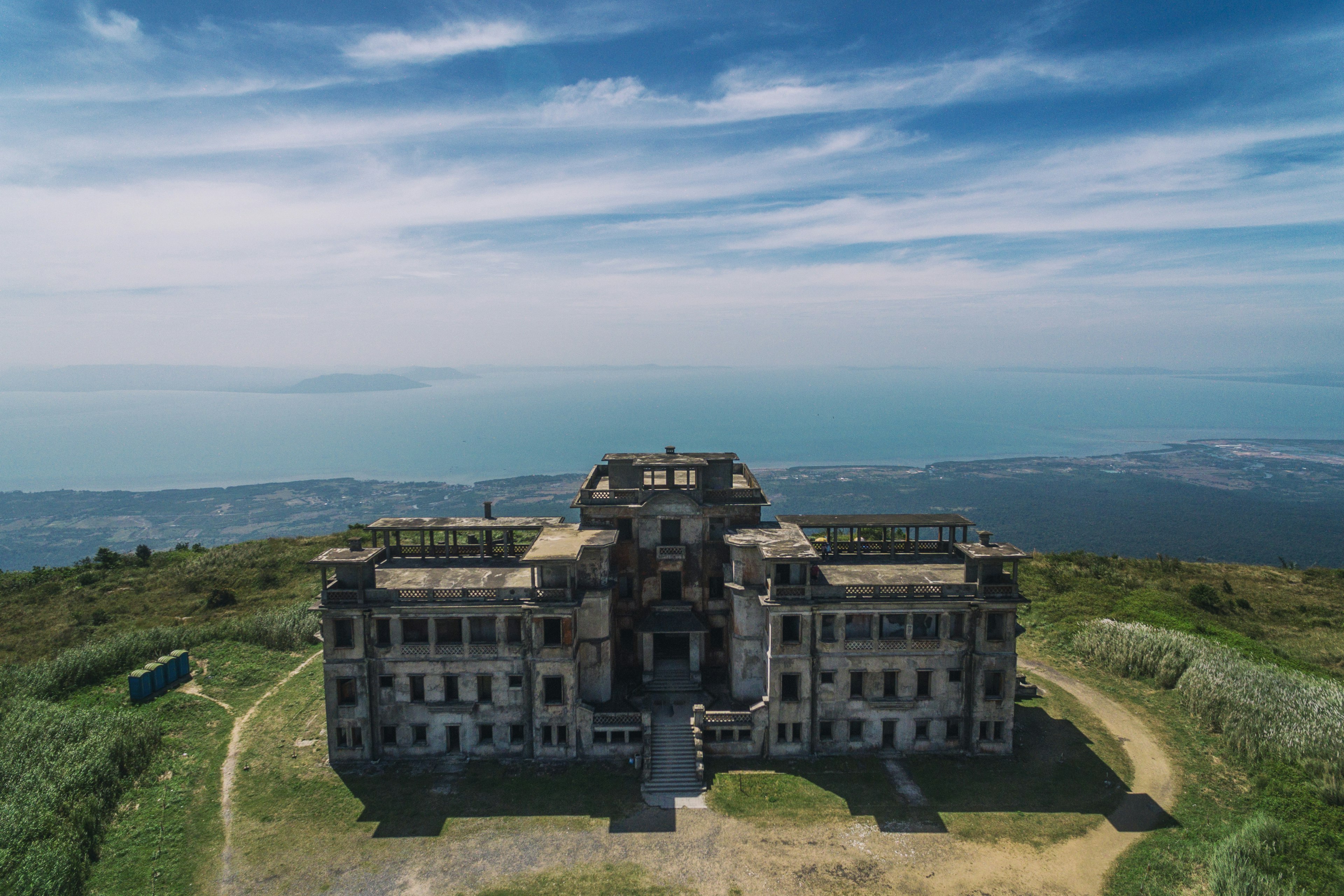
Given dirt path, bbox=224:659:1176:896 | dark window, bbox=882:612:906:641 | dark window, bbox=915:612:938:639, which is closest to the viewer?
dirt path, bbox=224:659:1176:896

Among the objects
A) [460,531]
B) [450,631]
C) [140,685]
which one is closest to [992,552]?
[450,631]

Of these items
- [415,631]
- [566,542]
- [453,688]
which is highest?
[566,542]

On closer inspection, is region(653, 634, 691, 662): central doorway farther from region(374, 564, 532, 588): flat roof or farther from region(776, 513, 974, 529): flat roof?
region(776, 513, 974, 529): flat roof

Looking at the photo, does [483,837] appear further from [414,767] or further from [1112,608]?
[1112,608]

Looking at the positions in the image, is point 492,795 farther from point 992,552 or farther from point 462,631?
point 992,552

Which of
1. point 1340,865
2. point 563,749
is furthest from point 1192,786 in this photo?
point 563,749

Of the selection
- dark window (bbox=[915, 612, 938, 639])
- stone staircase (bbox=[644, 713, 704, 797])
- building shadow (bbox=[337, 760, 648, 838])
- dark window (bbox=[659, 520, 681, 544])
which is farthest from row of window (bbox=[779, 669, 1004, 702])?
dark window (bbox=[659, 520, 681, 544])
